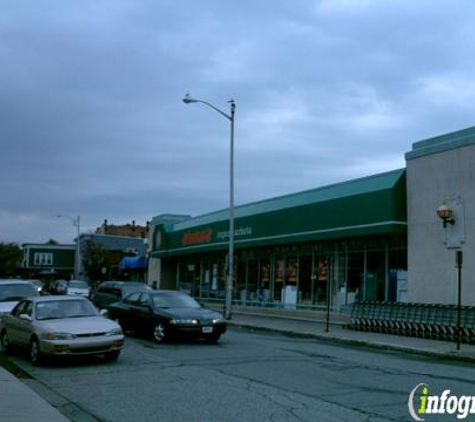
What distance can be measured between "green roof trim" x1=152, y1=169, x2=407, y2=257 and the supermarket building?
0.13ft

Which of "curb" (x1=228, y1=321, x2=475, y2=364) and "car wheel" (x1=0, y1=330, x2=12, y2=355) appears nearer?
"car wheel" (x1=0, y1=330, x2=12, y2=355)

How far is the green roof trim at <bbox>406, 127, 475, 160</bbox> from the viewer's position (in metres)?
22.0

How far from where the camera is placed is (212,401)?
31.8 ft

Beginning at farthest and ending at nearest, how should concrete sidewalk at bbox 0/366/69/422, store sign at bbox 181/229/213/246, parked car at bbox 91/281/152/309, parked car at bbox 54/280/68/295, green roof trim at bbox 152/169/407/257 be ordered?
parked car at bbox 54/280/68/295 → store sign at bbox 181/229/213/246 → parked car at bbox 91/281/152/309 → green roof trim at bbox 152/169/407/257 → concrete sidewalk at bbox 0/366/69/422

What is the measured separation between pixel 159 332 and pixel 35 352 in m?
4.74

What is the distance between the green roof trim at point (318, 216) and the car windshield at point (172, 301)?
8540 mm

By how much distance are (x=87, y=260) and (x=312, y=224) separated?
4656cm

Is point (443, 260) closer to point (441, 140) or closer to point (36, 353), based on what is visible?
point (441, 140)

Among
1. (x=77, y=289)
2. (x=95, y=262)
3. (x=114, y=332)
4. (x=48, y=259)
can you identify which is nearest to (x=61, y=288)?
(x=77, y=289)

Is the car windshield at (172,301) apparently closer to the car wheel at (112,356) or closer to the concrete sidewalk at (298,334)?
the car wheel at (112,356)

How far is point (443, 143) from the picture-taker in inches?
907

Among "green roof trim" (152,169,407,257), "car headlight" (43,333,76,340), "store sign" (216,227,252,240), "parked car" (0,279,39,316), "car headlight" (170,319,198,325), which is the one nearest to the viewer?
"car headlight" (43,333,76,340)

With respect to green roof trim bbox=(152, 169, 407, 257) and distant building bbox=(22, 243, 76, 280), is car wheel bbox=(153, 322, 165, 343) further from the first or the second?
distant building bbox=(22, 243, 76, 280)

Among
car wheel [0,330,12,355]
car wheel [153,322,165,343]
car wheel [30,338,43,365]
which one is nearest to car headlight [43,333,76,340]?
car wheel [30,338,43,365]
